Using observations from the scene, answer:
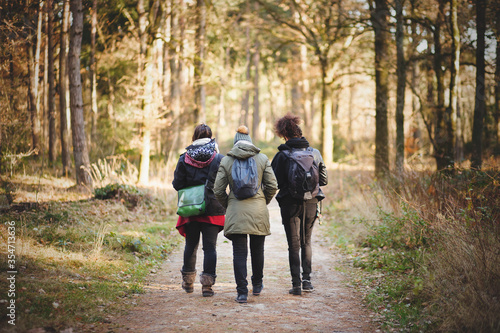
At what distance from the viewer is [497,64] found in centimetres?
1189

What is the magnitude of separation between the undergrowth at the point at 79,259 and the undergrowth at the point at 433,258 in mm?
3256

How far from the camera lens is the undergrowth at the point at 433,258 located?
4.07 meters

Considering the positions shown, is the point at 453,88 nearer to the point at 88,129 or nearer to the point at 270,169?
the point at 270,169

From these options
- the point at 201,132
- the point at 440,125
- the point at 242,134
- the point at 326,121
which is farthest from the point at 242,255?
the point at 326,121

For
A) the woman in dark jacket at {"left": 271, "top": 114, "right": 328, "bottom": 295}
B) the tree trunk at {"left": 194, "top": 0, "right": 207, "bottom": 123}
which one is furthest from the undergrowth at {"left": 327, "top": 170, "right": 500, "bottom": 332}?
the tree trunk at {"left": 194, "top": 0, "right": 207, "bottom": 123}

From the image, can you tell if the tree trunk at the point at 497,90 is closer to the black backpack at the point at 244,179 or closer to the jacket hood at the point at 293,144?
the jacket hood at the point at 293,144

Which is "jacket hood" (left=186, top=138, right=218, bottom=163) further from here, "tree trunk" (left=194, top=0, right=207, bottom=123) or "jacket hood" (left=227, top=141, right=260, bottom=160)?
"tree trunk" (left=194, top=0, right=207, bottom=123)

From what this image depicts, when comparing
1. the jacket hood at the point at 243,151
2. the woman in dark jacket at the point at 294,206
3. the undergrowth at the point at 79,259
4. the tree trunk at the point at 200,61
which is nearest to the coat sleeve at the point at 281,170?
the woman in dark jacket at the point at 294,206

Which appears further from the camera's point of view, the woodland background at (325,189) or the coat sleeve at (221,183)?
the coat sleeve at (221,183)

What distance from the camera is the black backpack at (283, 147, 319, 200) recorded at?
523 centimetres

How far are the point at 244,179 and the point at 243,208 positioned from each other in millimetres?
357

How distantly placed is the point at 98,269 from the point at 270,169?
2.91m

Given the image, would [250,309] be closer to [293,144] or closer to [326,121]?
[293,144]

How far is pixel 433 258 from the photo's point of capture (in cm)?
560
